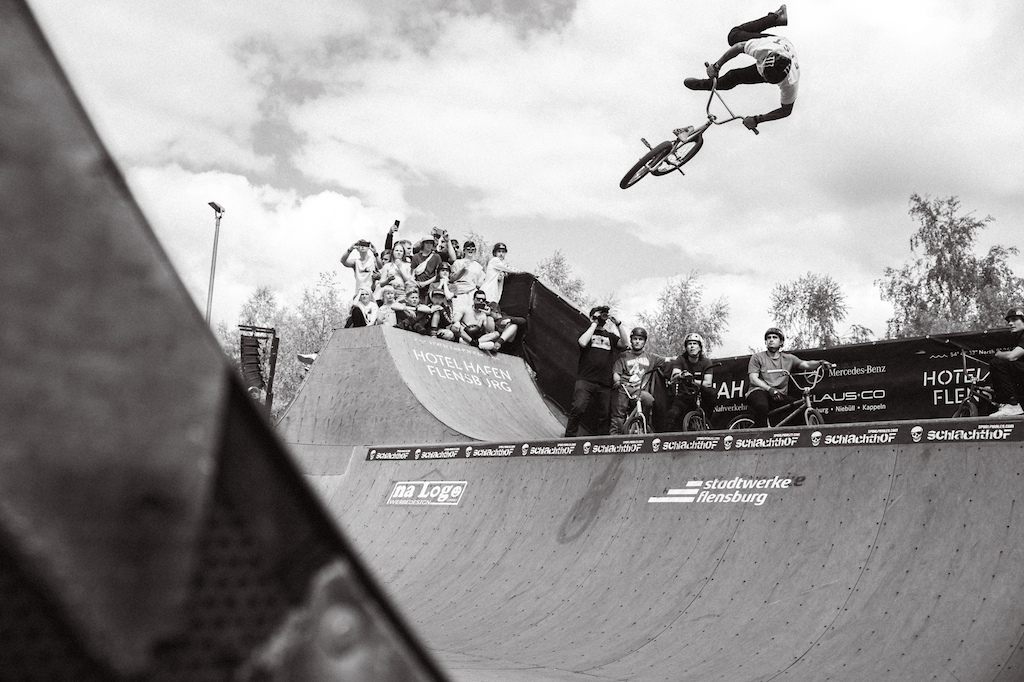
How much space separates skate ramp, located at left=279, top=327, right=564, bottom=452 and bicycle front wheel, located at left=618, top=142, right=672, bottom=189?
4.20 meters

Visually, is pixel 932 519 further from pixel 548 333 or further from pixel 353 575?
pixel 548 333

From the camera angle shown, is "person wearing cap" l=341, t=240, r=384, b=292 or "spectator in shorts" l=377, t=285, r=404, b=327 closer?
"spectator in shorts" l=377, t=285, r=404, b=327

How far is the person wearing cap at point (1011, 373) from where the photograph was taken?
31.0 feet

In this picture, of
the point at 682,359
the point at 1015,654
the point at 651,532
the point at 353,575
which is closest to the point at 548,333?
the point at 682,359

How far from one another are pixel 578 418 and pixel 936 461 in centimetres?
538

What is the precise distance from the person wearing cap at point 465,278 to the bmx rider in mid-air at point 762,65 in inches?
265

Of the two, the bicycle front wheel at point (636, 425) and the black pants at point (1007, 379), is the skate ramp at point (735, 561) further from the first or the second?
the black pants at point (1007, 379)

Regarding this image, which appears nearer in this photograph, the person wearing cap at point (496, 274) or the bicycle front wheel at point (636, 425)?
the bicycle front wheel at point (636, 425)

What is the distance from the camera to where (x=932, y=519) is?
19.2 feet

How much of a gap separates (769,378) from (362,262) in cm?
922

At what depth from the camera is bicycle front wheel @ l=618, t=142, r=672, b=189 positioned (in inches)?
514

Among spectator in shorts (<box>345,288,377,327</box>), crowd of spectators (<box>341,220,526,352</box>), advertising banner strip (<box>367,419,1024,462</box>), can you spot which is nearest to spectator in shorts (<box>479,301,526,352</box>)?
crowd of spectators (<box>341,220,526,352</box>)

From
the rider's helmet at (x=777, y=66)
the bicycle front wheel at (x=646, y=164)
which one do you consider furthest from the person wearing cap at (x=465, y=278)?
the rider's helmet at (x=777, y=66)

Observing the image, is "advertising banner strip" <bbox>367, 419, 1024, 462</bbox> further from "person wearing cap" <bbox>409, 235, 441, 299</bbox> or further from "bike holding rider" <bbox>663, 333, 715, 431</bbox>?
"person wearing cap" <bbox>409, 235, 441, 299</bbox>
